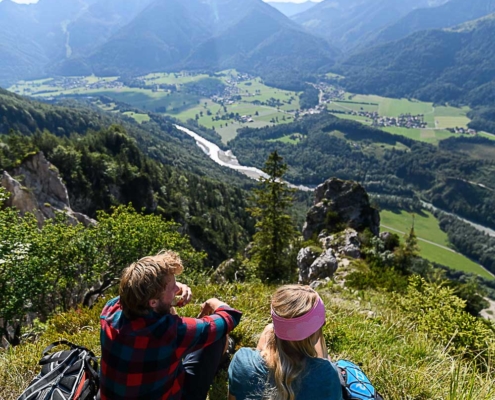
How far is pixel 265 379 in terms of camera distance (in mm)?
3760

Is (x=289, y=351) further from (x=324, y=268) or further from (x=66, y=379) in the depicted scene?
(x=324, y=268)

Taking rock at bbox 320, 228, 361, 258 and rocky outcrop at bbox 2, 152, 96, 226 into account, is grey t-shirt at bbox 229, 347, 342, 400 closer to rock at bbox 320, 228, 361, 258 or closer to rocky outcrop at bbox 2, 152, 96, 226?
rock at bbox 320, 228, 361, 258

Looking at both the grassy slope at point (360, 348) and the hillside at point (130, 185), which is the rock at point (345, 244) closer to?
the hillside at point (130, 185)

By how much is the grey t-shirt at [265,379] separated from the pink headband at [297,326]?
1.09 feet

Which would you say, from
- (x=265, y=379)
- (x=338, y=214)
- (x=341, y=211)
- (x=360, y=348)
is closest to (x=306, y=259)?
(x=338, y=214)

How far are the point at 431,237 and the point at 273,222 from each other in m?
131

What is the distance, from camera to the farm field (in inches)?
4581

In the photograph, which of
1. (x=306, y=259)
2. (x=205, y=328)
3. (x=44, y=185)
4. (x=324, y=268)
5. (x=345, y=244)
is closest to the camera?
(x=205, y=328)

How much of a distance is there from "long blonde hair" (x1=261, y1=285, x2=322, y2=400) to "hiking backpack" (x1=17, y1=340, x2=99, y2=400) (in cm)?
235

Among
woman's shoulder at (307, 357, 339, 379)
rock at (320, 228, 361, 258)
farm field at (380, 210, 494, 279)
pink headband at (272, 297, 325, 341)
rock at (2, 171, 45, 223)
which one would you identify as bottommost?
farm field at (380, 210, 494, 279)

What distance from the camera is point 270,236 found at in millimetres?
24672

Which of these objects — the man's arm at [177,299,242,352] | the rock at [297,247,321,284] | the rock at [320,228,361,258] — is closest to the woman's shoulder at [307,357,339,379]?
the man's arm at [177,299,242,352]

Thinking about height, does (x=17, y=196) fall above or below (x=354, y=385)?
below

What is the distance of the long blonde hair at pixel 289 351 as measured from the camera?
141 inches
